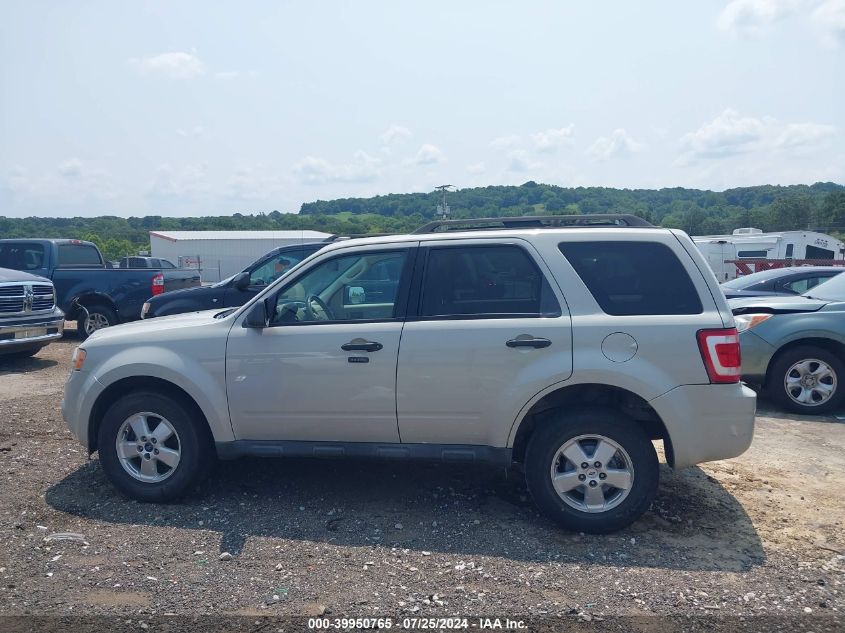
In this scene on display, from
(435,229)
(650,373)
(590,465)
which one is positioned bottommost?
(590,465)

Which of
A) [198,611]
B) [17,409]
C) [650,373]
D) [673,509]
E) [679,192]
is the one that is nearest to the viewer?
[198,611]

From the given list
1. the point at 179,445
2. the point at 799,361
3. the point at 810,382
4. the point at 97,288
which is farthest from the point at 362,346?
the point at 97,288

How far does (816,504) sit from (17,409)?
25.1 ft

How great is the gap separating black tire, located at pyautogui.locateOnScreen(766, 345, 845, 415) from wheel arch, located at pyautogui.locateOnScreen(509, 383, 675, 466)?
3.77 m

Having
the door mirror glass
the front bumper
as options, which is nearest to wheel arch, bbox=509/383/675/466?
the door mirror glass

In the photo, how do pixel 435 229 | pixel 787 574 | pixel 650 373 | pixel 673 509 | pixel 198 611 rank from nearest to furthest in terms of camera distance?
pixel 198 611
pixel 787 574
pixel 650 373
pixel 673 509
pixel 435 229

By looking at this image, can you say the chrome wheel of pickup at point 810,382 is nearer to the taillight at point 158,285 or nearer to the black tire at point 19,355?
the taillight at point 158,285

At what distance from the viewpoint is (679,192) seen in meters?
46.4

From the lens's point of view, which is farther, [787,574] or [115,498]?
[115,498]

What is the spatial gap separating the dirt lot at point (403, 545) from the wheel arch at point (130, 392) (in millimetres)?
501

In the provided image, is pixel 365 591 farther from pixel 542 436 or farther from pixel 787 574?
pixel 787 574

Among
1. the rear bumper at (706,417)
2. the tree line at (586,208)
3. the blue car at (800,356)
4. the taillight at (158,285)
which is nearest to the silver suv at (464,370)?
the rear bumper at (706,417)

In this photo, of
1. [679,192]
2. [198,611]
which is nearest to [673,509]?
[198,611]

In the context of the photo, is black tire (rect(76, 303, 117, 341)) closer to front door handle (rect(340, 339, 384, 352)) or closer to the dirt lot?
the dirt lot
